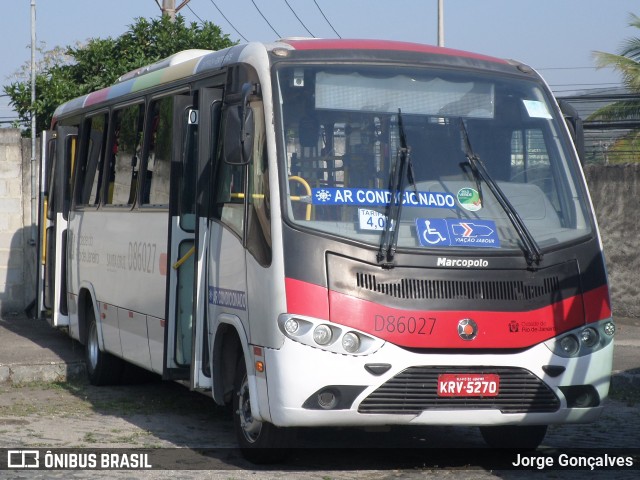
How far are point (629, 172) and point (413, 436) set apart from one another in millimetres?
8041

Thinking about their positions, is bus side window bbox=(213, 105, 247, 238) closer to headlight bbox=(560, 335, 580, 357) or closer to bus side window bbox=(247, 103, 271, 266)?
bus side window bbox=(247, 103, 271, 266)

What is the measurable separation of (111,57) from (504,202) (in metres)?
11.3

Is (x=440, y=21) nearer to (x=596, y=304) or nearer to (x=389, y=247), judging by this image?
(x=596, y=304)

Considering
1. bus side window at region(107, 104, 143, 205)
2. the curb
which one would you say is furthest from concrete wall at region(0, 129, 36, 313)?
bus side window at region(107, 104, 143, 205)

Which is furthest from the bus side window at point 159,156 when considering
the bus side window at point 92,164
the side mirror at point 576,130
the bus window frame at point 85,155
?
the side mirror at point 576,130

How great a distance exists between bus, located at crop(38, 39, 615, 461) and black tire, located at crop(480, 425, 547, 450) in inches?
0.7

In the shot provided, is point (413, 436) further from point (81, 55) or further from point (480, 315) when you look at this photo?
point (81, 55)

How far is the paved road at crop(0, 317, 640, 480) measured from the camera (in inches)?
298

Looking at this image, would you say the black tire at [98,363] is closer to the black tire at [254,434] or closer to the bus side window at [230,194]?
the bus side window at [230,194]

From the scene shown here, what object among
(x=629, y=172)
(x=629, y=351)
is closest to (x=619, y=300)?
(x=629, y=172)

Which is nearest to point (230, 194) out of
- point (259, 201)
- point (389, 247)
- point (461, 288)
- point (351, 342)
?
point (259, 201)

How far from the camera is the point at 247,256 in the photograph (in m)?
7.59

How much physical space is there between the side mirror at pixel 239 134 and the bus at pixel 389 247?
1 cm

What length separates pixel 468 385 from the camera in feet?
23.5
